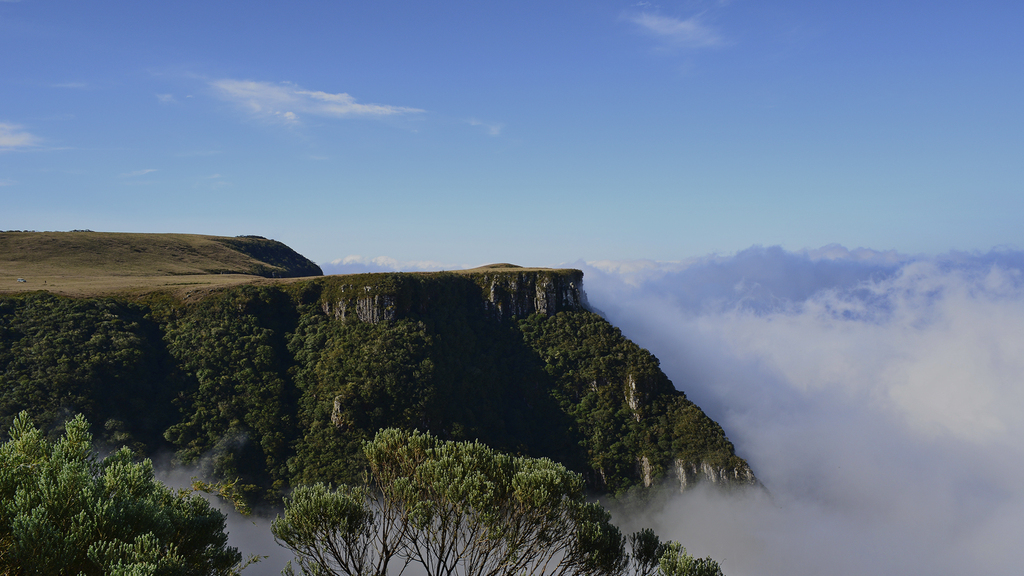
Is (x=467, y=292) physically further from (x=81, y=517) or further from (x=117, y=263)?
(x=81, y=517)

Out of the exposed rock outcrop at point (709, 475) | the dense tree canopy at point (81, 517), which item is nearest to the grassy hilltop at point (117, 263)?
the dense tree canopy at point (81, 517)

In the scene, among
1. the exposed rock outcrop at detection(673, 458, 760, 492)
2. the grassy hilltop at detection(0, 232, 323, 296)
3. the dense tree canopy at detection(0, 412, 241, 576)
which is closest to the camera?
the dense tree canopy at detection(0, 412, 241, 576)

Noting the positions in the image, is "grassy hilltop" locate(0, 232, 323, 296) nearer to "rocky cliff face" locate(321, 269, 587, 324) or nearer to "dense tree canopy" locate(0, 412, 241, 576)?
"rocky cliff face" locate(321, 269, 587, 324)

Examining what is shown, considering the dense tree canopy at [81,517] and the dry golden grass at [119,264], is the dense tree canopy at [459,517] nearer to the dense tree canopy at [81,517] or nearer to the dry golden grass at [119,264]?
the dense tree canopy at [81,517]

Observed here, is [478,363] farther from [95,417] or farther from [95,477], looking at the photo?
[95,477]

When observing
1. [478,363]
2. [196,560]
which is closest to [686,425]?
[478,363]

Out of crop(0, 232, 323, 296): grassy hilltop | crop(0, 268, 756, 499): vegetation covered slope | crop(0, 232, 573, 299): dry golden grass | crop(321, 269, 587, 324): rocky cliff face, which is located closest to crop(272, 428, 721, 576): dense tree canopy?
crop(0, 268, 756, 499): vegetation covered slope
